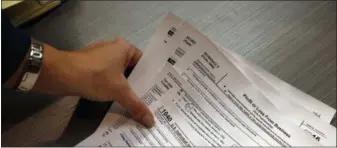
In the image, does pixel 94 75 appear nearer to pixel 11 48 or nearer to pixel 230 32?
pixel 11 48

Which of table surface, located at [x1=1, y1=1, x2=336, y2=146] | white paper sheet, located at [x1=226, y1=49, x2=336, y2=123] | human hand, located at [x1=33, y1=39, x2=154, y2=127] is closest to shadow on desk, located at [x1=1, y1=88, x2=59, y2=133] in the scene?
table surface, located at [x1=1, y1=1, x2=336, y2=146]

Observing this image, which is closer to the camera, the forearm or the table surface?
the forearm

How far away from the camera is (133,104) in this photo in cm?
48

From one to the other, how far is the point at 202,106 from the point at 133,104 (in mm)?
84

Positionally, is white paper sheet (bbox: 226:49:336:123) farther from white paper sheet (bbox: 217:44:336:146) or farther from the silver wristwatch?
the silver wristwatch

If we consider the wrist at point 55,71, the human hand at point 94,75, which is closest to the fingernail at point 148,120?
the human hand at point 94,75

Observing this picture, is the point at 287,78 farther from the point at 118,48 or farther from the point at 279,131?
the point at 118,48

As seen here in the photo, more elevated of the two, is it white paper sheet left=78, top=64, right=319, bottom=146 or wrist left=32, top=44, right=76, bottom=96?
white paper sheet left=78, top=64, right=319, bottom=146

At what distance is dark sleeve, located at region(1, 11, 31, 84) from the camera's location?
0.40 meters

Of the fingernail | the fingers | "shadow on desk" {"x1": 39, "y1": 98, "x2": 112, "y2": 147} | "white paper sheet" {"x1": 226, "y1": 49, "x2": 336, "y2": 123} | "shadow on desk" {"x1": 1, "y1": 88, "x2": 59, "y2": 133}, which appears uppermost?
"white paper sheet" {"x1": 226, "y1": 49, "x2": 336, "y2": 123}

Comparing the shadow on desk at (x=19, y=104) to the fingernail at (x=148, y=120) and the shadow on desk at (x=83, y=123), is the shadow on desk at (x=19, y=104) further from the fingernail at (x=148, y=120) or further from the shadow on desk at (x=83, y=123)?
the fingernail at (x=148, y=120)

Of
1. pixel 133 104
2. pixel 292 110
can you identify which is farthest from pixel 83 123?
pixel 292 110

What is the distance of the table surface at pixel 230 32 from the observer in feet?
1.86

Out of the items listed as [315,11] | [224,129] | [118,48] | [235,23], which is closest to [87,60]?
→ [118,48]
